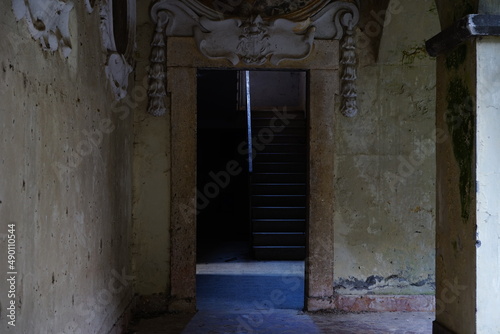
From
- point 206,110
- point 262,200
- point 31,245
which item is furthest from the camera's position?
point 206,110

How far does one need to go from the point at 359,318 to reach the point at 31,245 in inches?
140

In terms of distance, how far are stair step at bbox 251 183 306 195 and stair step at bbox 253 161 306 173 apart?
15.9 inches

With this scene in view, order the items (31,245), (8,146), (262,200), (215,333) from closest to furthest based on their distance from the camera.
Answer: (8,146) < (31,245) < (215,333) < (262,200)

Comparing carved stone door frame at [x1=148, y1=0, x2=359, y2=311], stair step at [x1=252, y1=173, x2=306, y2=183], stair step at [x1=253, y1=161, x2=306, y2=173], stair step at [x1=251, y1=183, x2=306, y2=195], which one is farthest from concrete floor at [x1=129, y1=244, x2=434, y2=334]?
stair step at [x1=253, y1=161, x2=306, y2=173]

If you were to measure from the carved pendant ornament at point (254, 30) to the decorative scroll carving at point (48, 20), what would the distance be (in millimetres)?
2426

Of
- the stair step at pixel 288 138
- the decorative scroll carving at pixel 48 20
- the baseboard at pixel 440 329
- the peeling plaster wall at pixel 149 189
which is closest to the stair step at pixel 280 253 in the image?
the stair step at pixel 288 138

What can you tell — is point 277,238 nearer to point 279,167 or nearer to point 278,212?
point 278,212

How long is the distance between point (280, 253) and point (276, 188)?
140cm

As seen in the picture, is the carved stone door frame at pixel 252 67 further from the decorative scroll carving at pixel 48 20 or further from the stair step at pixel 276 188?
the stair step at pixel 276 188

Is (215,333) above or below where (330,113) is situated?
below

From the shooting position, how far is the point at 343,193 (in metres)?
5.38

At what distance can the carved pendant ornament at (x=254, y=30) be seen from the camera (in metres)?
5.18

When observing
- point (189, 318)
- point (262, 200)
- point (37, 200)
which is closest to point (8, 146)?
point (37, 200)

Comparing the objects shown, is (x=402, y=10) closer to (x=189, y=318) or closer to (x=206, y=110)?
(x=189, y=318)
